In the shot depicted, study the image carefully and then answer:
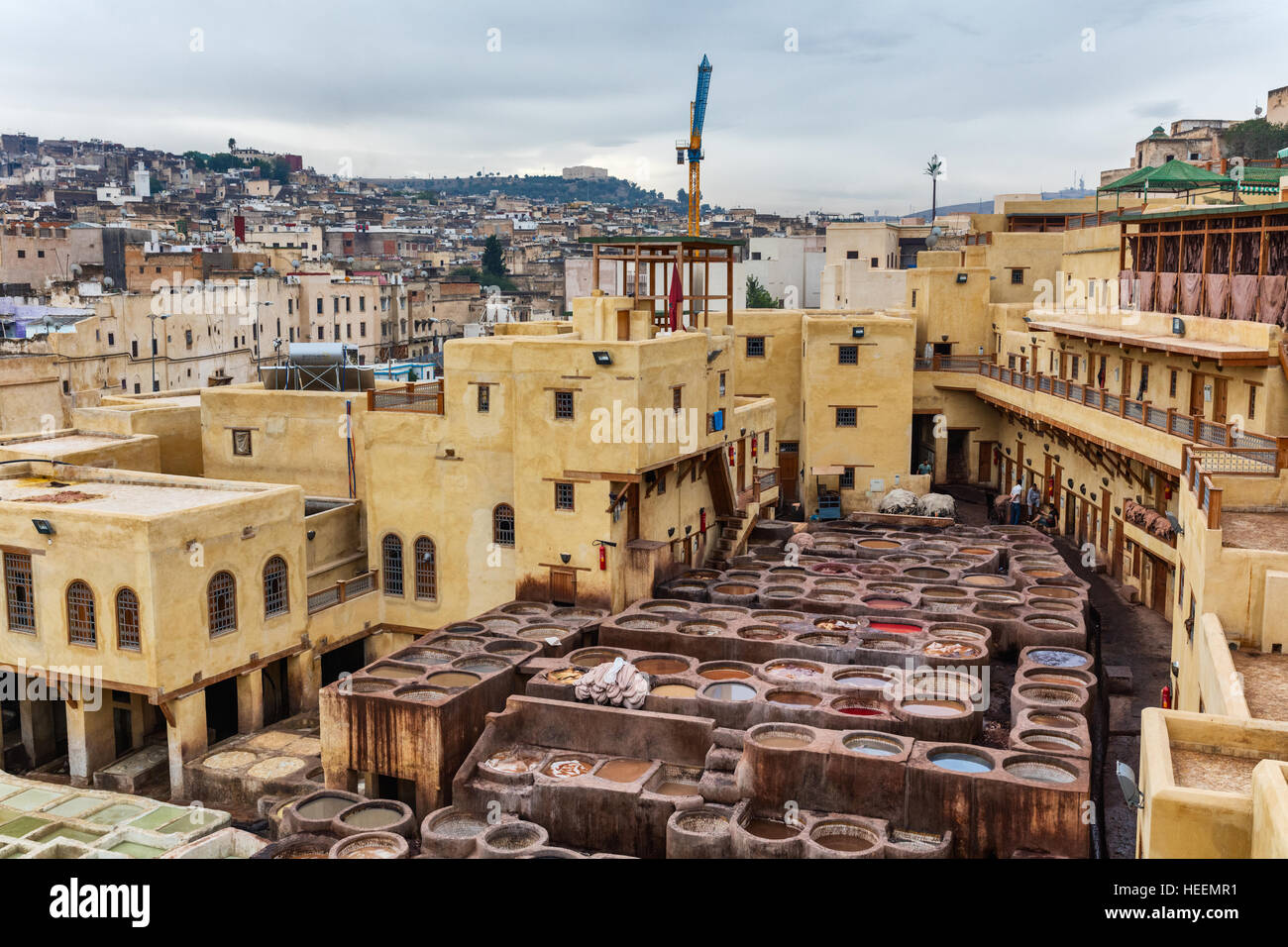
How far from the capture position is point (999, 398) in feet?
150

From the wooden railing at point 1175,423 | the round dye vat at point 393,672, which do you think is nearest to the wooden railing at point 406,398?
the round dye vat at point 393,672

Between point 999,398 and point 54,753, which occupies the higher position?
point 999,398

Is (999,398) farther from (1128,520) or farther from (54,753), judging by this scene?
(54,753)

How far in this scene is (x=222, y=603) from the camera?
91.4ft

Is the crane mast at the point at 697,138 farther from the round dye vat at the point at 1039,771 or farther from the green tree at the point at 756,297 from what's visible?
the round dye vat at the point at 1039,771

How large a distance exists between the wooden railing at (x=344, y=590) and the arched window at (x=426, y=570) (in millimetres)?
1275

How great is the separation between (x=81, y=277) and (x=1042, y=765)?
221 feet

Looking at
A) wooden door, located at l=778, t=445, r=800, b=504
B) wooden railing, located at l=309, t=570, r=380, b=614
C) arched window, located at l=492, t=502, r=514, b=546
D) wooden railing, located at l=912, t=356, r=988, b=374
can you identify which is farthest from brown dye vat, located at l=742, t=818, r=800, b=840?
wooden railing, located at l=912, t=356, r=988, b=374

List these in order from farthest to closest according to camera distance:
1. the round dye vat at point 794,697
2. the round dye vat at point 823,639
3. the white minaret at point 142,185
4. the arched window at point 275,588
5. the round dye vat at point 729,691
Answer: the white minaret at point 142,185 < the arched window at point 275,588 < the round dye vat at point 823,639 < the round dye vat at point 729,691 < the round dye vat at point 794,697

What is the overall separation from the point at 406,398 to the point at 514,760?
1333cm

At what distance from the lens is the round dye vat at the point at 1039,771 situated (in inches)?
783

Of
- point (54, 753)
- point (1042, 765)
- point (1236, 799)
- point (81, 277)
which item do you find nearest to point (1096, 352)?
point (1042, 765)

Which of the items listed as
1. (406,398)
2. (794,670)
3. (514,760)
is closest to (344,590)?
(406,398)
